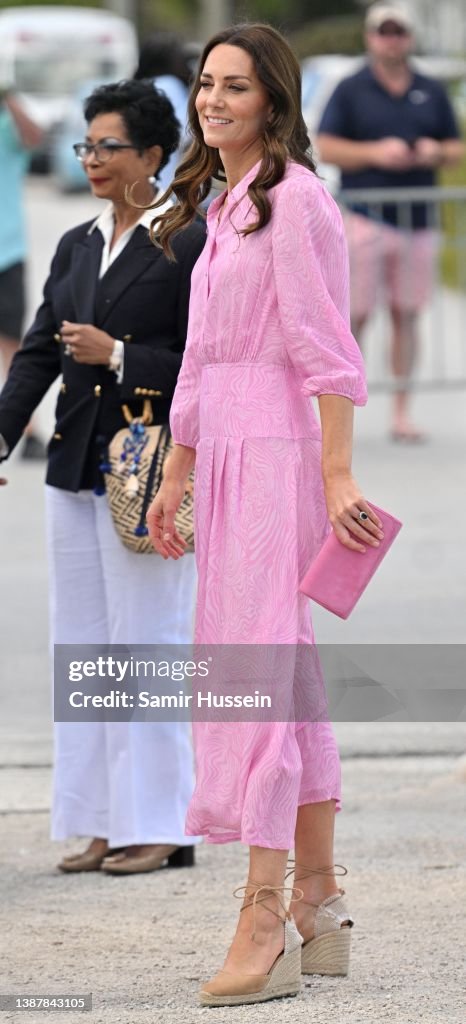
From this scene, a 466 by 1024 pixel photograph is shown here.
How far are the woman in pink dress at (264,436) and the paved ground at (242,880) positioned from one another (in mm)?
211

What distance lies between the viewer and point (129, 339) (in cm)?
491

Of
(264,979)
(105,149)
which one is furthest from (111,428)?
(264,979)

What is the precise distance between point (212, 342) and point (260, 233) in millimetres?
245

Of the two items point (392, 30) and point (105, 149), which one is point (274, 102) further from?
point (392, 30)

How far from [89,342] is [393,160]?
6492mm

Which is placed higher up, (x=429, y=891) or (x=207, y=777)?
(x=207, y=777)

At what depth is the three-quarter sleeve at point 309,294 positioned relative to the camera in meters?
3.92

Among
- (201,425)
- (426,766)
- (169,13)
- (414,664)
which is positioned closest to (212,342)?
(201,425)

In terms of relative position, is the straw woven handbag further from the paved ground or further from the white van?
the white van

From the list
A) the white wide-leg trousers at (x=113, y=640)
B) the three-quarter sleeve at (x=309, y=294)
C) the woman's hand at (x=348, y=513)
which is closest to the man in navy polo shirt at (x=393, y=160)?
the white wide-leg trousers at (x=113, y=640)

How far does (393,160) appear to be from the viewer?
1102 centimetres

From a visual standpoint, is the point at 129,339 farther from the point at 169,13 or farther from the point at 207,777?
the point at 169,13

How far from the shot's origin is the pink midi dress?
3939 millimetres

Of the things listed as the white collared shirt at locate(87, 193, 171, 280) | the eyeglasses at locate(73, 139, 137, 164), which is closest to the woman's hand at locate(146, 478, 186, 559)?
the white collared shirt at locate(87, 193, 171, 280)
